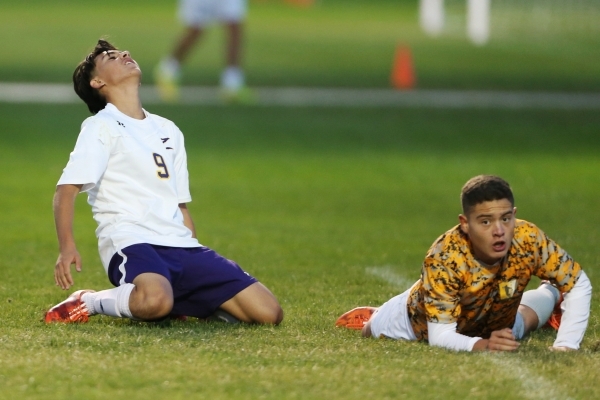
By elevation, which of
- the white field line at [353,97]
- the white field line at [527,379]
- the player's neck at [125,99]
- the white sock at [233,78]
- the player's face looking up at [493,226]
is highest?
the player's neck at [125,99]

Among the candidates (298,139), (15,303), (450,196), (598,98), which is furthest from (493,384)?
(598,98)

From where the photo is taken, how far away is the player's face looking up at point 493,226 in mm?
5273

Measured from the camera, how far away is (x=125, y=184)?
20.6ft

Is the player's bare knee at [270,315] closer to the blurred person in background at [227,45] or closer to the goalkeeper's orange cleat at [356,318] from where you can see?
the goalkeeper's orange cleat at [356,318]

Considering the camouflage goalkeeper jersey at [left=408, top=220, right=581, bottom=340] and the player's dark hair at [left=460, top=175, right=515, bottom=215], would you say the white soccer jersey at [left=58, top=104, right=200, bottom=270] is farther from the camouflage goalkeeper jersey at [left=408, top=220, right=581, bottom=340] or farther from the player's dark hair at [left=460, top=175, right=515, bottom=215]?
the player's dark hair at [left=460, top=175, right=515, bottom=215]

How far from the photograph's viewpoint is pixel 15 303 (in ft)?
22.0

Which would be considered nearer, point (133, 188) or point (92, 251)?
point (133, 188)

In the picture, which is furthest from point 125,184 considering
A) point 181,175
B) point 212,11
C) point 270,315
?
point 212,11

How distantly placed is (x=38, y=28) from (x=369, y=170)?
56.7 ft

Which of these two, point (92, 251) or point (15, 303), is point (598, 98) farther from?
point (15, 303)

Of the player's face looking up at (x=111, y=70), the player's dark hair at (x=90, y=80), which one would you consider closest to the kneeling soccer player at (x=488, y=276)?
the player's face looking up at (x=111, y=70)

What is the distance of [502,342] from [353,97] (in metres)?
13.5

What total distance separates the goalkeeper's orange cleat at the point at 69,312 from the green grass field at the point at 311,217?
0.34 ft

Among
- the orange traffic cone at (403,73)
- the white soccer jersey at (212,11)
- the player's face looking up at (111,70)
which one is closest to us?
the player's face looking up at (111,70)
